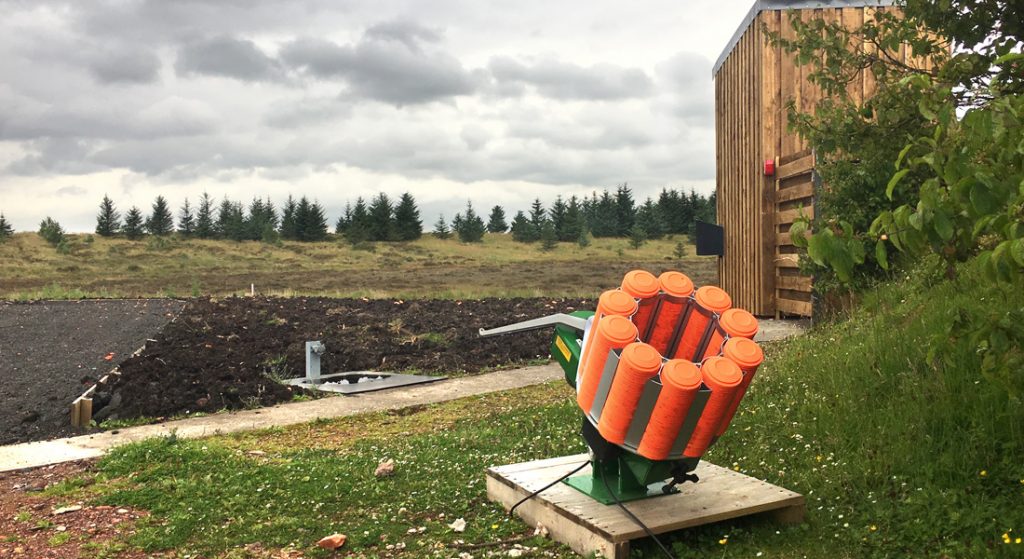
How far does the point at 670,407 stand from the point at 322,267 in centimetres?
3754

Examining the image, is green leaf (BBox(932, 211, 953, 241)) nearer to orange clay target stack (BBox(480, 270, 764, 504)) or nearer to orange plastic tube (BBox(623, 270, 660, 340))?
orange clay target stack (BBox(480, 270, 764, 504))

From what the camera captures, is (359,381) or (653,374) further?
(359,381)

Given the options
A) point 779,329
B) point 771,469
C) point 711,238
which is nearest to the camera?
point 771,469

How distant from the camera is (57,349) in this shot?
37.4ft

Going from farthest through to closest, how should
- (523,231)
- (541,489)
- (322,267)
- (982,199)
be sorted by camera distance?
(523,231), (322,267), (541,489), (982,199)

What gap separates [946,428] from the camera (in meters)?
4.37

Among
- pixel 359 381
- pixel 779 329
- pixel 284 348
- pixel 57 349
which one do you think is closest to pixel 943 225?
pixel 359 381

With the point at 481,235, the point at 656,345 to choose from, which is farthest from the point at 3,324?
the point at 481,235

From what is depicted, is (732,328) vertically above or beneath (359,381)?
above

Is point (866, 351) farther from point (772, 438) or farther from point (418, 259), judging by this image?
point (418, 259)

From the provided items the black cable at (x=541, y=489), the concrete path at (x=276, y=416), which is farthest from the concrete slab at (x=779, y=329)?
the black cable at (x=541, y=489)

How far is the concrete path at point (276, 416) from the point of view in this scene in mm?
6742

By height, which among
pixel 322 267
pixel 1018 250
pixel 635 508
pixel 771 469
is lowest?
pixel 771 469

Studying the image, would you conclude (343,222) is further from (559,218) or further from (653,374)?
(653,374)
